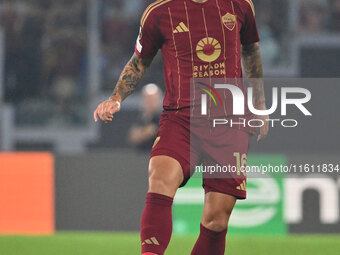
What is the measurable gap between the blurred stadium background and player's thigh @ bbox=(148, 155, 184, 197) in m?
2.90

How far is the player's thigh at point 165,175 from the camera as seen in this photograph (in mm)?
3707

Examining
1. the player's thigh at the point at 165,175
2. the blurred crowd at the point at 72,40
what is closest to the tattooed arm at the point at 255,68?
the player's thigh at the point at 165,175

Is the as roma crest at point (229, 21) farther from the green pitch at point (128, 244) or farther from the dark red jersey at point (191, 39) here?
the green pitch at point (128, 244)

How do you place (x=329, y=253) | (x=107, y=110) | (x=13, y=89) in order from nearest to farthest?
(x=107, y=110)
(x=329, y=253)
(x=13, y=89)

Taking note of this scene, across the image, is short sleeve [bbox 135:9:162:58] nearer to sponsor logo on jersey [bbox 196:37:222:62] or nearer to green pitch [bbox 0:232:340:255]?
sponsor logo on jersey [bbox 196:37:222:62]

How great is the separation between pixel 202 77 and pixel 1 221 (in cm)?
448

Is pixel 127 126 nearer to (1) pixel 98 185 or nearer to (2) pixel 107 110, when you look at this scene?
(1) pixel 98 185

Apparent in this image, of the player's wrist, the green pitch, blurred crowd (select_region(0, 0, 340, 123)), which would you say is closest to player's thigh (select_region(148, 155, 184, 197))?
the player's wrist

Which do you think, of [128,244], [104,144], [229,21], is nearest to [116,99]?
[229,21]

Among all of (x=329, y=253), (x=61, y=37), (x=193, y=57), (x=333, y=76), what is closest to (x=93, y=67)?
(x=61, y=37)

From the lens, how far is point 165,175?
3707mm

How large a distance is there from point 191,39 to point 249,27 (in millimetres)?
405

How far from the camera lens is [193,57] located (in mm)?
3854

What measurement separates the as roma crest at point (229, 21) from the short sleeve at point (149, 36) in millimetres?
345
